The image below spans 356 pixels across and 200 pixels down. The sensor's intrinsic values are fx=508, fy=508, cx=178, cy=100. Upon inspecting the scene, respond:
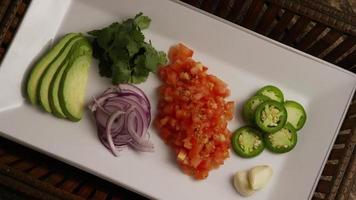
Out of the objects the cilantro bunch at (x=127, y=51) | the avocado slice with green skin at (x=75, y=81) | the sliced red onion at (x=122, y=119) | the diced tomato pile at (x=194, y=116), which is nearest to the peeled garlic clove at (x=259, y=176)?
Answer: the diced tomato pile at (x=194, y=116)

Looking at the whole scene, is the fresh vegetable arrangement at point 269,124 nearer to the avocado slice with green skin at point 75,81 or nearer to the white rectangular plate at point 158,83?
the white rectangular plate at point 158,83

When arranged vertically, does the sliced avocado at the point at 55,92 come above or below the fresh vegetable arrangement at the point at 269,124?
below

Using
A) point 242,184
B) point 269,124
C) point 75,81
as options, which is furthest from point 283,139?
point 75,81

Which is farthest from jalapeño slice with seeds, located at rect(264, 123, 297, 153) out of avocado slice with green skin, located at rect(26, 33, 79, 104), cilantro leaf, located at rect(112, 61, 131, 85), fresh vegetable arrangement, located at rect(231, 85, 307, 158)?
avocado slice with green skin, located at rect(26, 33, 79, 104)

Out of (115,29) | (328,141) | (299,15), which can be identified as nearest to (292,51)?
(299,15)

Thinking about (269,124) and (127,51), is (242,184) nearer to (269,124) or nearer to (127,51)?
(269,124)

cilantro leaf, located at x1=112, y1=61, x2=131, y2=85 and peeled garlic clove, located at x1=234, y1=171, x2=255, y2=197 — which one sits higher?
cilantro leaf, located at x1=112, y1=61, x2=131, y2=85

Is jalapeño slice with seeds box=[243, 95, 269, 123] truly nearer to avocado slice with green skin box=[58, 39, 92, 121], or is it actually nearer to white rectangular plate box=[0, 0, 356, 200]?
white rectangular plate box=[0, 0, 356, 200]
